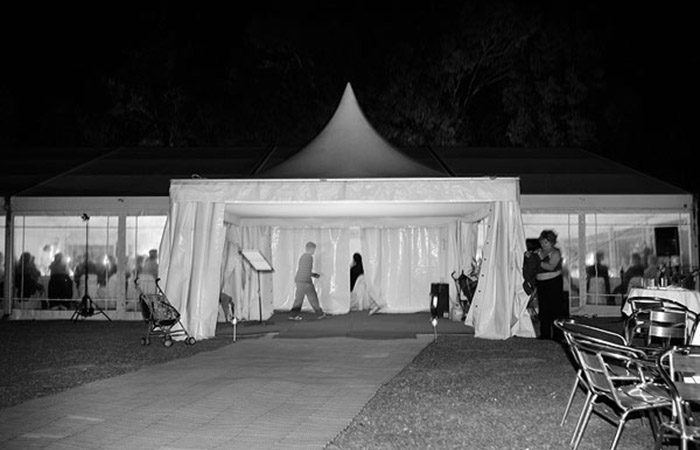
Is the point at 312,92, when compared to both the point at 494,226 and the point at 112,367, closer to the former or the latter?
the point at 494,226

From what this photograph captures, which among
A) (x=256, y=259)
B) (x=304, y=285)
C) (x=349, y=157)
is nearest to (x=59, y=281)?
(x=256, y=259)

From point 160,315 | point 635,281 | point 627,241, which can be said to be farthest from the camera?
point 627,241

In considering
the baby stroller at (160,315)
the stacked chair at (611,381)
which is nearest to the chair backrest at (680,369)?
the stacked chair at (611,381)

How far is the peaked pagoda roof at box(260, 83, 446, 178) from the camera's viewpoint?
1142 cm

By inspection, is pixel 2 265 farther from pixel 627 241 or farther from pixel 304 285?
pixel 627 241

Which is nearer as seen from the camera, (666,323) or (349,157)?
(666,323)

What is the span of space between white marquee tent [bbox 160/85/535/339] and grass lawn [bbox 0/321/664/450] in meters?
0.70

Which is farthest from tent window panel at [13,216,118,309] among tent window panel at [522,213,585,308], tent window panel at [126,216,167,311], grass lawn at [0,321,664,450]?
tent window panel at [522,213,585,308]

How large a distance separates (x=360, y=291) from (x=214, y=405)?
10.5 meters

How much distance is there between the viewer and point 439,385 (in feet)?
23.2

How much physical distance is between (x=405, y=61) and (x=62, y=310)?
15.6 metres

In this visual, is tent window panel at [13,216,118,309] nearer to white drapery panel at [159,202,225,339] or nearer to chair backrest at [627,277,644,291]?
white drapery panel at [159,202,225,339]

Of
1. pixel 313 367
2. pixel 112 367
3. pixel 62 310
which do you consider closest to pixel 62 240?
pixel 62 310

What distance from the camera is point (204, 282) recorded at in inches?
433
